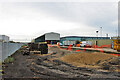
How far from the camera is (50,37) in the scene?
6194 cm

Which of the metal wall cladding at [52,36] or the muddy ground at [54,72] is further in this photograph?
the metal wall cladding at [52,36]

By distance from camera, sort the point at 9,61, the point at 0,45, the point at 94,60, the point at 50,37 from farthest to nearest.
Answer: the point at 50,37 → the point at 94,60 → the point at 9,61 → the point at 0,45

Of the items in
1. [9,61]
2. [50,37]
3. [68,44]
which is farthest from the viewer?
[50,37]

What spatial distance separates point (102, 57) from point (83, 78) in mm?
8130

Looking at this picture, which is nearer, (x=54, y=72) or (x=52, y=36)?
(x=54, y=72)

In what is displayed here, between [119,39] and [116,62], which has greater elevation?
[119,39]

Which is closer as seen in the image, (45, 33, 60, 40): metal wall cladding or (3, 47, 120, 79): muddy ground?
(3, 47, 120, 79): muddy ground

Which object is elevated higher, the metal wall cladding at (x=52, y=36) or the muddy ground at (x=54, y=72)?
the metal wall cladding at (x=52, y=36)

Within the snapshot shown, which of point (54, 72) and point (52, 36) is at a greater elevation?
point (52, 36)

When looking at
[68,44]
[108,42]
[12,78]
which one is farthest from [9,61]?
[68,44]

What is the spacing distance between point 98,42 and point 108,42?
4.51 m

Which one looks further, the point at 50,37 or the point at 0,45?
the point at 50,37

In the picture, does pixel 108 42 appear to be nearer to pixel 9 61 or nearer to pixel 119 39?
pixel 119 39

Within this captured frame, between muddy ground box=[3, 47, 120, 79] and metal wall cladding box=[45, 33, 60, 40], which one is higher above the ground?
metal wall cladding box=[45, 33, 60, 40]
